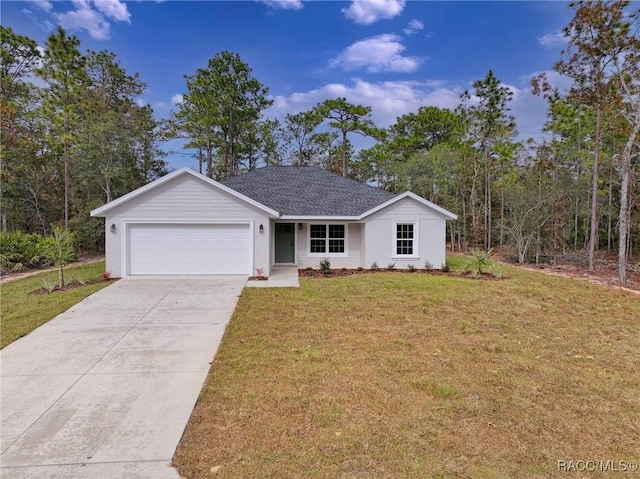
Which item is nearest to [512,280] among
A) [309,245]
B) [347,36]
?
[309,245]

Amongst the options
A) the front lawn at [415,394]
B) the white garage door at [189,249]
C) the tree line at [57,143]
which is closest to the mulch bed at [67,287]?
the white garage door at [189,249]

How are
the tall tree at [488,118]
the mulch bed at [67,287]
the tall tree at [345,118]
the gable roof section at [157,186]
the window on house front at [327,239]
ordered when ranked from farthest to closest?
the tall tree at [345,118], the tall tree at [488,118], the window on house front at [327,239], the gable roof section at [157,186], the mulch bed at [67,287]

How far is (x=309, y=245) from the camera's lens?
15969 mm

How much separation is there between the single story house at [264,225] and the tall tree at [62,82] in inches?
376

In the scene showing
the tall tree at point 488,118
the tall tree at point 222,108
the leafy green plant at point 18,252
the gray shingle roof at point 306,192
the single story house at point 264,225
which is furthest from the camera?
the tall tree at point 222,108

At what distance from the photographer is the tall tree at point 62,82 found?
63.7ft

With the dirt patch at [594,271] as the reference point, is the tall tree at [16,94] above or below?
above

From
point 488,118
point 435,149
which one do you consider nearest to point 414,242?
point 488,118

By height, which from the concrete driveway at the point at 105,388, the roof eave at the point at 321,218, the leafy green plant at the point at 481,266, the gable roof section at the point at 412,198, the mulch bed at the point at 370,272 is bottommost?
the concrete driveway at the point at 105,388

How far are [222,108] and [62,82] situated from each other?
987cm

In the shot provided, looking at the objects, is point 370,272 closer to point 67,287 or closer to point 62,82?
point 67,287

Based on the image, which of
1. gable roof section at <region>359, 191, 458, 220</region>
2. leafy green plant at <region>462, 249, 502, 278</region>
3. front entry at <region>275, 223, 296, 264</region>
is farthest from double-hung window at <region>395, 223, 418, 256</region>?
front entry at <region>275, 223, 296, 264</region>

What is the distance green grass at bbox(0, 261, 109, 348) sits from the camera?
23.6ft

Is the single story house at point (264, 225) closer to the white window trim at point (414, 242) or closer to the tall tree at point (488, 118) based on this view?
the white window trim at point (414, 242)
